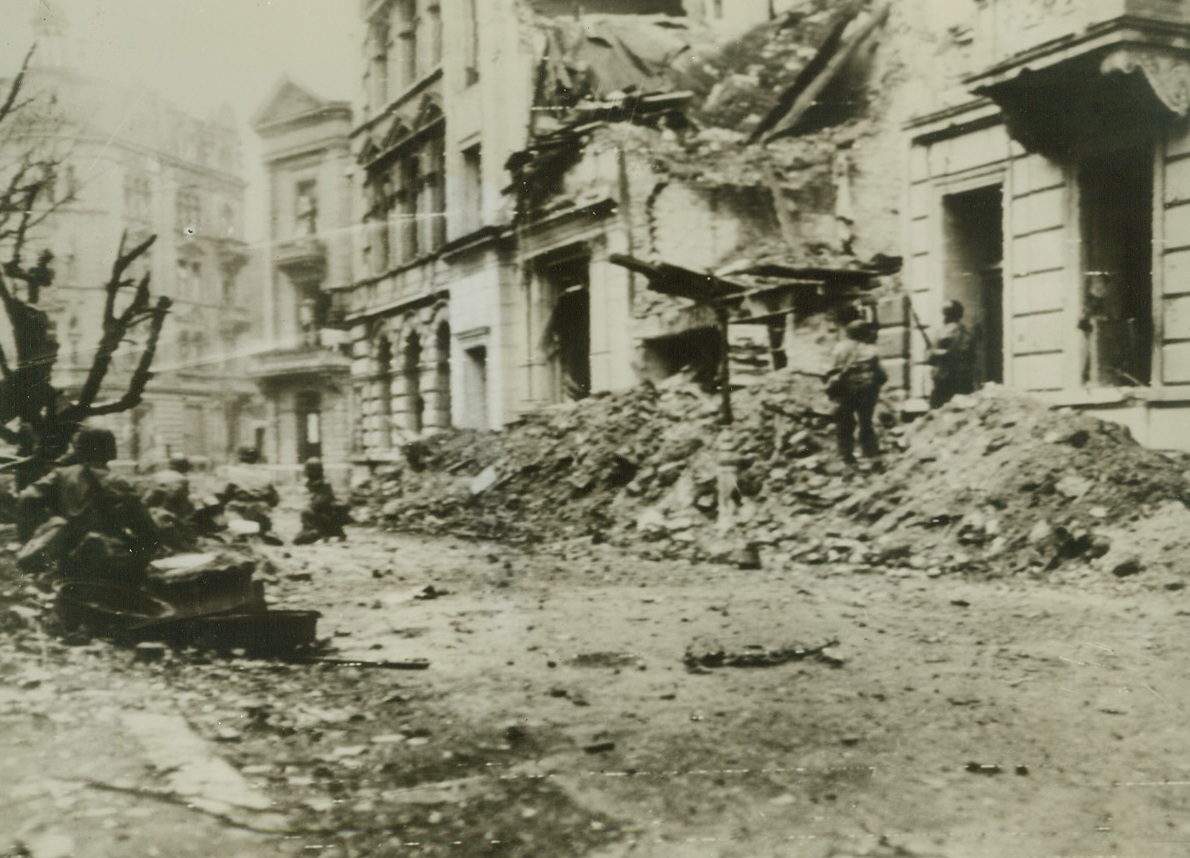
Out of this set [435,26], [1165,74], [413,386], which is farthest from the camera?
[413,386]

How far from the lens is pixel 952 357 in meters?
2.95

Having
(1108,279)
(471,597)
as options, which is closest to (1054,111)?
(1108,279)

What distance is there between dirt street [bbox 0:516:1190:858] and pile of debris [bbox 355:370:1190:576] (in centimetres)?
11

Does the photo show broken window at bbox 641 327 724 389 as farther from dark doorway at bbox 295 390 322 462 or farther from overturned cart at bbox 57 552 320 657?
→ overturned cart at bbox 57 552 320 657

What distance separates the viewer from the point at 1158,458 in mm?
2736

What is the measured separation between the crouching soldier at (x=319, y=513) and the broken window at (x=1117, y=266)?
2396 mm

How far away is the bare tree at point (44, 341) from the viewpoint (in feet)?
9.72

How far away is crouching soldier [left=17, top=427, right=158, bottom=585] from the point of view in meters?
2.92

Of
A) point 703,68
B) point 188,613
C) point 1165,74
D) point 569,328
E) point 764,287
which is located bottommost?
point 188,613

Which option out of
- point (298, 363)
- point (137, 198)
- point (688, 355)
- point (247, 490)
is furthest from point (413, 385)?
point (137, 198)

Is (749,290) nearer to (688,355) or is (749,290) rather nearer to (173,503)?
(688,355)

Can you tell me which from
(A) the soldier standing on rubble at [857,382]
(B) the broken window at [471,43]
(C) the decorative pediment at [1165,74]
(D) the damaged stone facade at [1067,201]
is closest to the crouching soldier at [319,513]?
(B) the broken window at [471,43]

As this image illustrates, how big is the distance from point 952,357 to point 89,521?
2759mm

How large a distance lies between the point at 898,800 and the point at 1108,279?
64.8 inches
